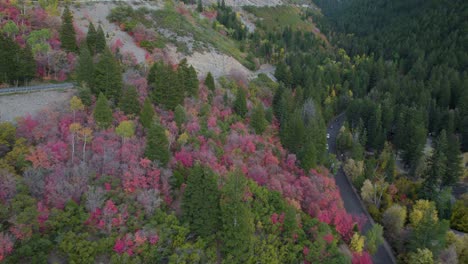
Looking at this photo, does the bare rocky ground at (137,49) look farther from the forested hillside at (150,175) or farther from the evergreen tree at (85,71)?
the evergreen tree at (85,71)

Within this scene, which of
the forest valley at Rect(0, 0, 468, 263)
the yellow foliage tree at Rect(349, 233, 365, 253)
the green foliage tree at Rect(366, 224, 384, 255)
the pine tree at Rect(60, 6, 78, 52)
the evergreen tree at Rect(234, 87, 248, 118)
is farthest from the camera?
the evergreen tree at Rect(234, 87, 248, 118)

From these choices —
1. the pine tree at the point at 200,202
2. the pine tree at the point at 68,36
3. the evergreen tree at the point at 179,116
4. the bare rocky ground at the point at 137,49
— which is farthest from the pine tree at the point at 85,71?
the pine tree at the point at 200,202

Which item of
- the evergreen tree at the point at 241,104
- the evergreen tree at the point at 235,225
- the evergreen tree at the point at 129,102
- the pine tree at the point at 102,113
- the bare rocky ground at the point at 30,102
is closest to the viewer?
the evergreen tree at the point at 235,225

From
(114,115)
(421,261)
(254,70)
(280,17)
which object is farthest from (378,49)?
(114,115)

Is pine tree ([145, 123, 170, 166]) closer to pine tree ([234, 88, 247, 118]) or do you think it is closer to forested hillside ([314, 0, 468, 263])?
pine tree ([234, 88, 247, 118])

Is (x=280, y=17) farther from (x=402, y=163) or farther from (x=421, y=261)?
(x=421, y=261)

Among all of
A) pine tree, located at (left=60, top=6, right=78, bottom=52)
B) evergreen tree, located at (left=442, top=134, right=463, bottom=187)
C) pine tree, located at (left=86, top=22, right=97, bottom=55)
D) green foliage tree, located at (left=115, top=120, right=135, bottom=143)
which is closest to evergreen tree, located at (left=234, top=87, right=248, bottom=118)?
green foliage tree, located at (left=115, top=120, right=135, bottom=143)
